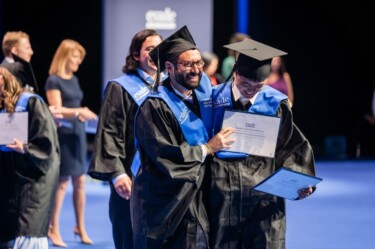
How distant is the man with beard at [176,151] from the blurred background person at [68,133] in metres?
3.02

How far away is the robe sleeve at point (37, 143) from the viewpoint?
5613 mm

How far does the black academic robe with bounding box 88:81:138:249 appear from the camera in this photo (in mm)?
4961

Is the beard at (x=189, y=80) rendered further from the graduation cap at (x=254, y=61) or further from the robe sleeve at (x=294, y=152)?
the robe sleeve at (x=294, y=152)

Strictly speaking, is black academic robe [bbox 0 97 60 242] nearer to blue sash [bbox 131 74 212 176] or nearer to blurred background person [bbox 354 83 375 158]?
blue sash [bbox 131 74 212 176]

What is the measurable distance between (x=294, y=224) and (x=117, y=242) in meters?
3.47

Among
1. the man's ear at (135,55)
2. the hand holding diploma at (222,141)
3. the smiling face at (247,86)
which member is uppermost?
the man's ear at (135,55)

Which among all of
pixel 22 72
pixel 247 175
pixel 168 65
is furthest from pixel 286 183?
pixel 22 72

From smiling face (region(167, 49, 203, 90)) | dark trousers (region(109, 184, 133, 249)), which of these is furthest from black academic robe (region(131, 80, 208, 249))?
dark trousers (region(109, 184, 133, 249))

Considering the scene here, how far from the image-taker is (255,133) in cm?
421

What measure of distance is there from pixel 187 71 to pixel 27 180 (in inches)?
73.9

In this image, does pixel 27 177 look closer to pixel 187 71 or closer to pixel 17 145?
pixel 17 145

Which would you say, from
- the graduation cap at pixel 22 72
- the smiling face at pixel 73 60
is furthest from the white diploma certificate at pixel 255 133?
the smiling face at pixel 73 60

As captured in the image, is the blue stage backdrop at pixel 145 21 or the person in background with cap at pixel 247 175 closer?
the person in background with cap at pixel 247 175

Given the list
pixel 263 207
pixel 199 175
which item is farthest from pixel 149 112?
pixel 263 207
